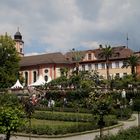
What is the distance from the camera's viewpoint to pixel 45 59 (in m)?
103

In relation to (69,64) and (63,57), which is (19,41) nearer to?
(63,57)

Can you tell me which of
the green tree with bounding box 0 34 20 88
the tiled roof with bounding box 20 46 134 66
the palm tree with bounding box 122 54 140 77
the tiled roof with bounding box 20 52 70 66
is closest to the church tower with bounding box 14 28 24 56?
the tiled roof with bounding box 20 46 134 66

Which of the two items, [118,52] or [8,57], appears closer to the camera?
[8,57]

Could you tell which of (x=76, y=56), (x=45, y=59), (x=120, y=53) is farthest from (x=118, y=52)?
(x=45, y=59)

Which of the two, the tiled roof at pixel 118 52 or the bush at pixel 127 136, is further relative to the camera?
the tiled roof at pixel 118 52

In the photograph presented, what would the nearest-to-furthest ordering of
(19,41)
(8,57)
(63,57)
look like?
(8,57) < (63,57) < (19,41)

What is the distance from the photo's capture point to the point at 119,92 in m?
53.6

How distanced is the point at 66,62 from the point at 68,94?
4049 centimetres

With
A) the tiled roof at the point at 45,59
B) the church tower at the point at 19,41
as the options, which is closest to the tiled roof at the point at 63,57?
the tiled roof at the point at 45,59

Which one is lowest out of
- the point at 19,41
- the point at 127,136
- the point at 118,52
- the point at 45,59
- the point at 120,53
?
the point at 127,136

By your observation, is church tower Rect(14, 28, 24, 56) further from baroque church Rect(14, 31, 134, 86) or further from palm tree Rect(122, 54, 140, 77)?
palm tree Rect(122, 54, 140, 77)

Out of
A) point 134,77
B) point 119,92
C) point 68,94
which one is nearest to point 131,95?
point 119,92

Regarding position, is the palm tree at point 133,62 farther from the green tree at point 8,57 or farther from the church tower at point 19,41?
the church tower at point 19,41

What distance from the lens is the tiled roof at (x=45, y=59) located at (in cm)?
9982
